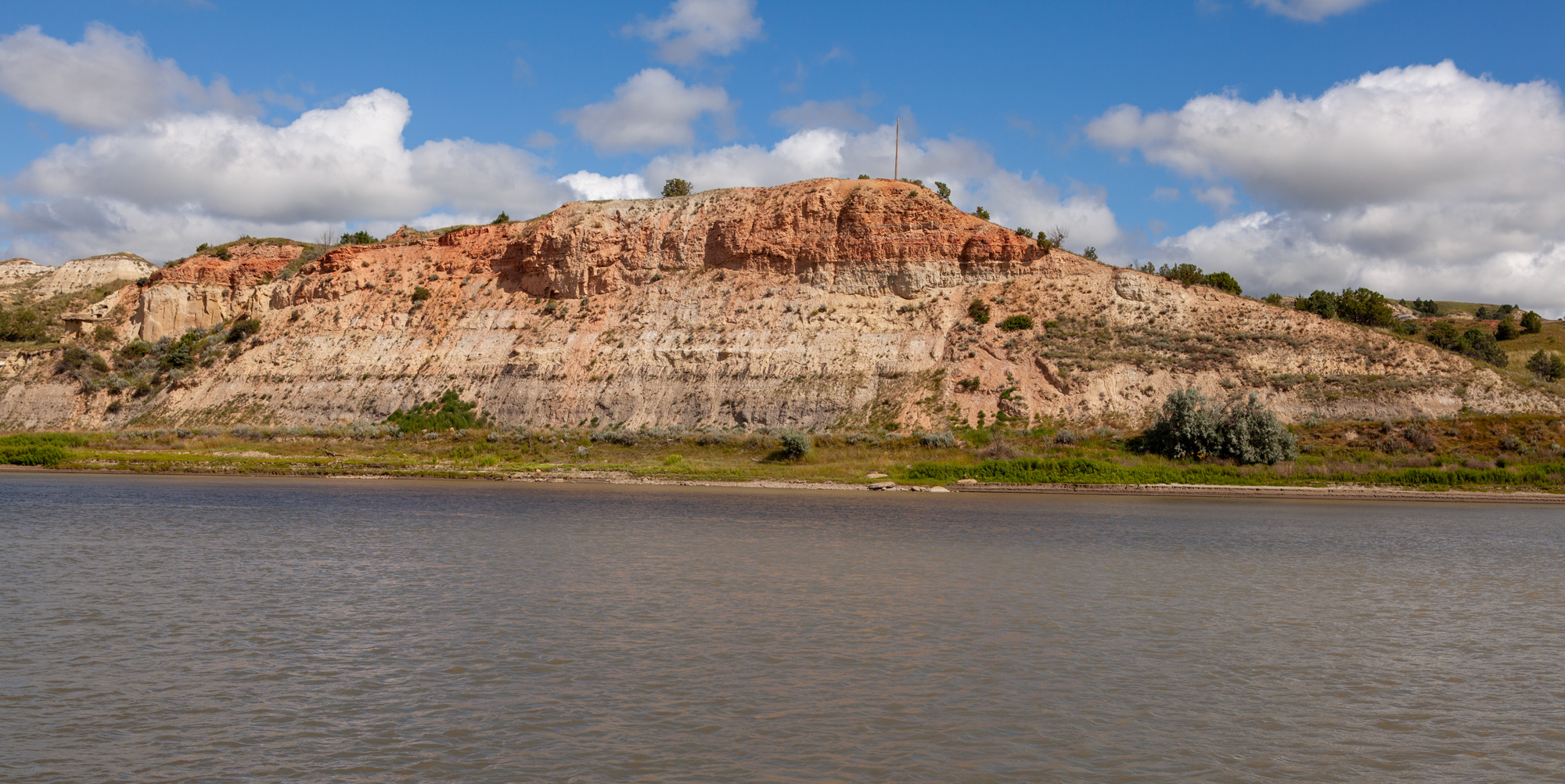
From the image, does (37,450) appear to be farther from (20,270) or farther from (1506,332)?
(1506,332)

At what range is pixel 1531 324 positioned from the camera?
2830 inches

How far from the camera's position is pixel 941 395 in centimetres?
4469

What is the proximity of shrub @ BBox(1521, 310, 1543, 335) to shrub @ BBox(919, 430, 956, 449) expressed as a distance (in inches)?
2238

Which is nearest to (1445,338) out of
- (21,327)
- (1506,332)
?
(1506,332)

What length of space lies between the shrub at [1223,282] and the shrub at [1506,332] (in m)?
33.2

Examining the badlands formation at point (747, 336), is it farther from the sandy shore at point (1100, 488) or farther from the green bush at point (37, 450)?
the sandy shore at point (1100, 488)

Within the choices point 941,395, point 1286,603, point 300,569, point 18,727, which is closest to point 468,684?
point 18,727

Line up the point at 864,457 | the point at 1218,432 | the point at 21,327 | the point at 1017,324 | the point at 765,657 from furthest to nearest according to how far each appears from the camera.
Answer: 1. the point at 21,327
2. the point at 1017,324
3. the point at 864,457
4. the point at 1218,432
5. the point at 765,657

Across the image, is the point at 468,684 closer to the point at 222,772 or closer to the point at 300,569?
the point at 222,772

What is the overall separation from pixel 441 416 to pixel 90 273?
58.0 m

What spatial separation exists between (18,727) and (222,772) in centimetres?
221

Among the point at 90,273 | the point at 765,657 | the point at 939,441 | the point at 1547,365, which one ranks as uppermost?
Answer: the point at 90,273

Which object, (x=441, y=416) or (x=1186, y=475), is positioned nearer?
(x=1186, y=475)

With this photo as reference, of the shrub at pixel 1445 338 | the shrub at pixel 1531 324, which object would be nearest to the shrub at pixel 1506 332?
the shrub at pixel 1531 324
